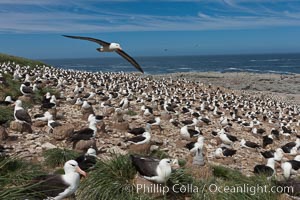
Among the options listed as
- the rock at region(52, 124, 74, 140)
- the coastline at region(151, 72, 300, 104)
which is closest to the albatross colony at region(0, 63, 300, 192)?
the rock at region(52, 124, 74, 140)

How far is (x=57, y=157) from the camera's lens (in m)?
8.66

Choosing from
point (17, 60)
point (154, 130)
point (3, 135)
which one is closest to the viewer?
point (3, 135)

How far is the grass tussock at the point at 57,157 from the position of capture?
861 cm

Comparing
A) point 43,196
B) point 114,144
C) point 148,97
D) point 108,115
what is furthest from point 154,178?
point 148,97

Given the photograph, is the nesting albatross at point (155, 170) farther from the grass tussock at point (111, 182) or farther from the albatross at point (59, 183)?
the albatross at point (59, 183)

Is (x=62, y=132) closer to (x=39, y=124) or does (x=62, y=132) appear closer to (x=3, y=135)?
(x=3, y=135)

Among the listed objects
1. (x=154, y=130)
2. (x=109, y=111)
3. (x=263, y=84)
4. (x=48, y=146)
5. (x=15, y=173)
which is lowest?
(x=263, y=84)

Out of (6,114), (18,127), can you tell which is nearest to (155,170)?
(18,127)

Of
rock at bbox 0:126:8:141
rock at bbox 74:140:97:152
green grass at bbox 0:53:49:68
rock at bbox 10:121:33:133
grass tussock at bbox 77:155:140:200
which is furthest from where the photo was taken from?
green grass at bbox 0:53:49:68

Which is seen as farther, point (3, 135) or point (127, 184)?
point (3, 135)

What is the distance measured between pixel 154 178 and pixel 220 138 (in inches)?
349

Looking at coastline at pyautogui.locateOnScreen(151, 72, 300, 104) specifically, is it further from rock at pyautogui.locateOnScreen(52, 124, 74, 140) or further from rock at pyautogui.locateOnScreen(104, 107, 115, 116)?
rock at pyautogui.locateOnScreen(52, 124, 74, 140)

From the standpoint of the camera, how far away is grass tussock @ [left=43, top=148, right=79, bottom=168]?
861cm

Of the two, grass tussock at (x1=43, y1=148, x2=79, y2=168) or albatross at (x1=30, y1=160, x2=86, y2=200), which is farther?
grass tussock at (x1=43, y1=148, x2=79, y2=168)
